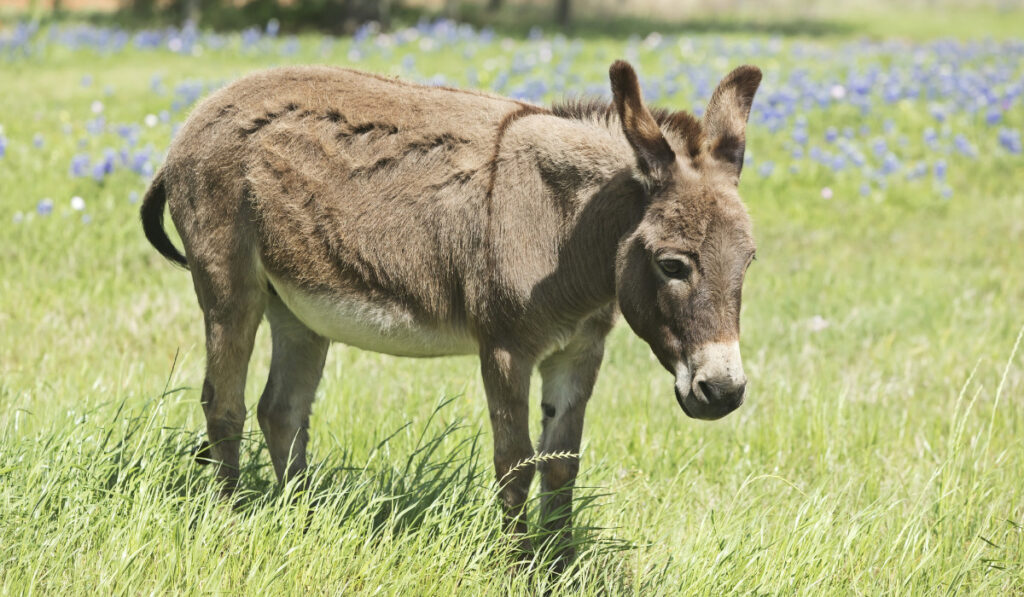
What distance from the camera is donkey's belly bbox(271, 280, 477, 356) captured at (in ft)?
12.5

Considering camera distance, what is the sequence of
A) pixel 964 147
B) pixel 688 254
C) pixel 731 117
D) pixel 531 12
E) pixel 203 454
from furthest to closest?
pixel 531 12
pixel 964 147
pixel 203 454
pixel 731 117
pixel 688 254

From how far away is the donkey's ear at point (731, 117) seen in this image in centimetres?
337

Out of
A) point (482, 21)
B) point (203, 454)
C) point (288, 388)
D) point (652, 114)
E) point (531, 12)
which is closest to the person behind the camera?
point (652, 114)

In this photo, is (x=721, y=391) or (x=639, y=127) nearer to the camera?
(x=721, y=391)

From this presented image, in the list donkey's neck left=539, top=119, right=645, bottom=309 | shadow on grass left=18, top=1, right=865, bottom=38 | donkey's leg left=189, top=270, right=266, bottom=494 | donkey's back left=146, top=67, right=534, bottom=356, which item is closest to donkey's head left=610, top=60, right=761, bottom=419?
donkey's neck left=539, top=119, right=645, bottom=309

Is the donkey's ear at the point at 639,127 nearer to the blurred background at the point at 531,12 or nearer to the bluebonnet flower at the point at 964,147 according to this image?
the bluebonnet flower at the point at 964,147

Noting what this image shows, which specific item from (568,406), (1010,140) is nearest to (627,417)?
(568,406)

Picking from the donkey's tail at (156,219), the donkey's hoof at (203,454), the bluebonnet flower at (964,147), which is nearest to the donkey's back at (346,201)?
the donkey's tail at (156,219)

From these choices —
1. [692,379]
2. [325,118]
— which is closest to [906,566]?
[692,379]

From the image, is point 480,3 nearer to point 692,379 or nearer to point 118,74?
point 118,74

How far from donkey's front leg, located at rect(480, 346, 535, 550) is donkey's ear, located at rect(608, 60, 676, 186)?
2.63ft

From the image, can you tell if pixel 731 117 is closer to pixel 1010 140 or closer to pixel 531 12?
pixel 1010 140

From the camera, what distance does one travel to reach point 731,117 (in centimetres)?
346

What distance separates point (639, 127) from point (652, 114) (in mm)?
389
